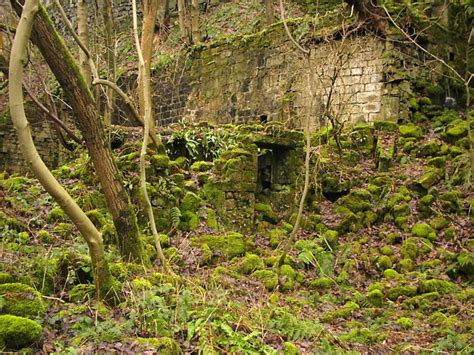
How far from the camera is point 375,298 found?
20.0 feet

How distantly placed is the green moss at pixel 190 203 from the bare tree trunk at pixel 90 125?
247cm

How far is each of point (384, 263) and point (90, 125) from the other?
479 centimetres

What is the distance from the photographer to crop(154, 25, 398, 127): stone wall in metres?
11.4

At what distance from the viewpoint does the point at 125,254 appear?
5324 millimetres

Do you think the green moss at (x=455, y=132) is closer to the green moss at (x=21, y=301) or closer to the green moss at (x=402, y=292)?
the green moss at (x=402, y=292)

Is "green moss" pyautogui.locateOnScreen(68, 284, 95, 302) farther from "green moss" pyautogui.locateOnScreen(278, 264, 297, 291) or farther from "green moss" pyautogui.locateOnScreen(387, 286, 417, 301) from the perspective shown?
"green moss" pyautogui.locateOnScreen(387, 286, 417, 301)

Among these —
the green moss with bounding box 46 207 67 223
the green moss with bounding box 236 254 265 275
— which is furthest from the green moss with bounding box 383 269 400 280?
the green moss with bounding box 46 207 67 223

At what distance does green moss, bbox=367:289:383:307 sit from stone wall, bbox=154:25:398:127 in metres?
4.49

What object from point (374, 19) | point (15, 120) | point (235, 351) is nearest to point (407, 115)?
point (374, 19)

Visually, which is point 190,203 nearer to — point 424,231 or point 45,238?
point 45,238

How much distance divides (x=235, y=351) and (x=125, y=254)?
211cm

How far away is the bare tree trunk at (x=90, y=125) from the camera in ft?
14.6

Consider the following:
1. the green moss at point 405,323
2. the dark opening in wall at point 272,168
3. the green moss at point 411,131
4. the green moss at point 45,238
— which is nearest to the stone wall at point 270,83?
the green moss at point 411,131

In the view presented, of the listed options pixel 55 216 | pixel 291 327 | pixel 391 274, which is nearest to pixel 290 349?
pixel 291 327
